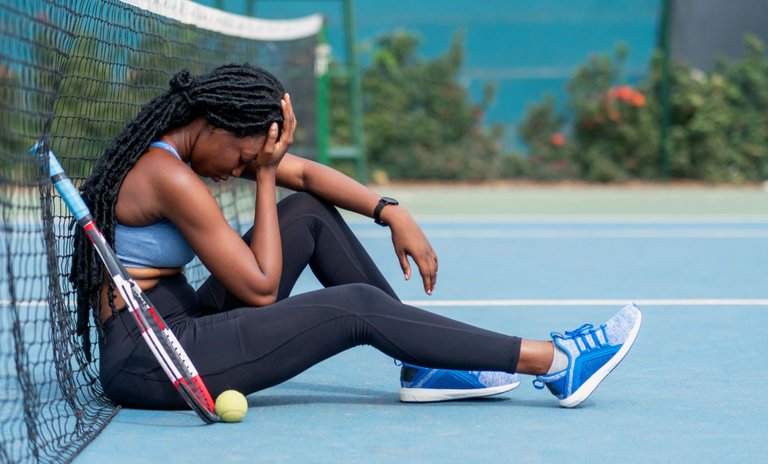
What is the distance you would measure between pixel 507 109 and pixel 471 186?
968 millimetres

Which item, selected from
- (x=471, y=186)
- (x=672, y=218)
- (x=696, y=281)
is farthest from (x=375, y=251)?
(x=471, y=186)

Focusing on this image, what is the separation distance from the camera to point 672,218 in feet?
32.5

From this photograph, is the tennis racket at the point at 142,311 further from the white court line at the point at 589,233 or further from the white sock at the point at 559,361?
the white court line at the point at 589,233

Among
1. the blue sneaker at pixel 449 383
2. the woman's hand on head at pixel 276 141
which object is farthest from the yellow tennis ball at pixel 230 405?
the woman's hand on head at pixel 276 141

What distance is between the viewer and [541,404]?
3.58 metres

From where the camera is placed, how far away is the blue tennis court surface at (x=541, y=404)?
3.04 metres

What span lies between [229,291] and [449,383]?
0.70 m

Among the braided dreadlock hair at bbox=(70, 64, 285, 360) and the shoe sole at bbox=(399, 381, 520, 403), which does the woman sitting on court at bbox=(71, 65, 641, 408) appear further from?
the shoe sole at bbox=(399, 381, 520, 403)

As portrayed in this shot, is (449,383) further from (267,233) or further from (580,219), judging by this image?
(580,219)

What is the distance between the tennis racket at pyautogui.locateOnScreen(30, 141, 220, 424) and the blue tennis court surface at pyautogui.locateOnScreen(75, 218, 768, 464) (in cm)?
12

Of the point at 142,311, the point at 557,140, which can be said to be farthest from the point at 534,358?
the point at 557,140

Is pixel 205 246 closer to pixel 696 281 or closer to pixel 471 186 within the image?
pixel 696 281

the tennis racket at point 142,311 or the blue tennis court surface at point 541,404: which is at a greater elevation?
the tennis racket at point 142,311

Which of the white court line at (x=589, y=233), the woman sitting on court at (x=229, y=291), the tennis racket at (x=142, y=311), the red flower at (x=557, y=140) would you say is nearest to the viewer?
the tennis racket at (x=142, y=311)
